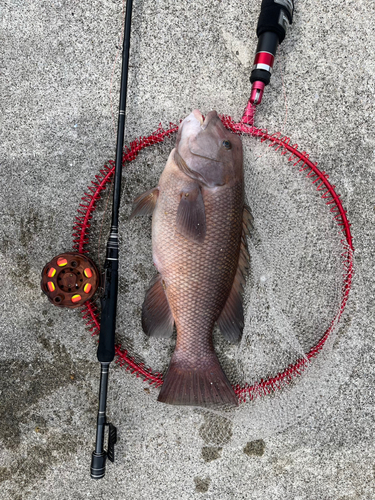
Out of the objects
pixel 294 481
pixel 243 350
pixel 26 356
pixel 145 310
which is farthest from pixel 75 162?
pixel 294 481

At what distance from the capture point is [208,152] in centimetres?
163

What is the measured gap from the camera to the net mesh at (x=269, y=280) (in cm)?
187

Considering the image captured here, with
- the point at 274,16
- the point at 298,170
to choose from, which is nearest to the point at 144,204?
the point at 298,170

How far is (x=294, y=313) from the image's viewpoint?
6.33ft

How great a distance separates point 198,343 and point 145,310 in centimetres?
31

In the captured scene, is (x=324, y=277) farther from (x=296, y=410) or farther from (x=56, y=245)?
(x=56, y=245)

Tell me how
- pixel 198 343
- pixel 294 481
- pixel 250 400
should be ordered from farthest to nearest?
pixel 294 481
pixel 250 400
pixel 198 343

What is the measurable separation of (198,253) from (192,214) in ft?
0.59

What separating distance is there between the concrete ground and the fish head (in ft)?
1.13

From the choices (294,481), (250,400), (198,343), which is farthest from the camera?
(294,481)

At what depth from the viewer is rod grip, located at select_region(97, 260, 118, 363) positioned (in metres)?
1.70

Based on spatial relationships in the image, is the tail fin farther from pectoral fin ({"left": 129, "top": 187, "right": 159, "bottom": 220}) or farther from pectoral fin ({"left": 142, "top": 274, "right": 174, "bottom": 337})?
pectoral fin ({"left": 129, "top": 187, "right": 159, "bottom": 220})

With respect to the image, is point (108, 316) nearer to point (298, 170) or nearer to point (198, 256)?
point (198, 256)

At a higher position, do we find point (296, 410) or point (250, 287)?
point (250, 287)
